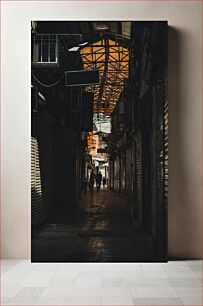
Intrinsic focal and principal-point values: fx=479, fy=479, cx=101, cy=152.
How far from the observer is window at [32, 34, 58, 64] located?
5.30 m

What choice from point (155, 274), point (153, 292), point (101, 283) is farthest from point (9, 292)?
point (155, 274)

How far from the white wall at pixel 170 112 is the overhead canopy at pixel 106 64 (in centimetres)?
41

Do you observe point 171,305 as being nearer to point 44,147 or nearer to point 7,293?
point 7,293

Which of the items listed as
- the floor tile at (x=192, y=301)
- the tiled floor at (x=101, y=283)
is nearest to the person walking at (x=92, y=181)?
the tiled floor at (x=101, y=283)

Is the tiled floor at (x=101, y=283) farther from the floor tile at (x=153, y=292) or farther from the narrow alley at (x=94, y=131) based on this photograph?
the narrow alley at (x=94, y=131)

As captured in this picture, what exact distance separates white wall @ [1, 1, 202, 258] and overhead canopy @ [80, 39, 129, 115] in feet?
1.34

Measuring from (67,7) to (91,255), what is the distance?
2816mm

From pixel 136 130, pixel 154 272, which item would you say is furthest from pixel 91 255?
pixel 136 130

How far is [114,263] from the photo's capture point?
521 centimetres

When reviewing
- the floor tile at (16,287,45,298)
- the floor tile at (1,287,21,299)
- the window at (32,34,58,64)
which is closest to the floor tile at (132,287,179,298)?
the floor tile at (16,287,45,298)

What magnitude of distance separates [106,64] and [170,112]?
90 centimetres

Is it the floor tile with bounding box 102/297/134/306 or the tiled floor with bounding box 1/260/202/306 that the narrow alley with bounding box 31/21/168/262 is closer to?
the tiled floor with bounding box 1/260/202/306

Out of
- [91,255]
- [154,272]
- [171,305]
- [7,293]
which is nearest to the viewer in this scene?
[171,305]

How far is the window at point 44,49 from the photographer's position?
17.4ft
